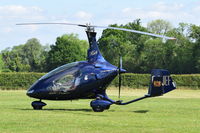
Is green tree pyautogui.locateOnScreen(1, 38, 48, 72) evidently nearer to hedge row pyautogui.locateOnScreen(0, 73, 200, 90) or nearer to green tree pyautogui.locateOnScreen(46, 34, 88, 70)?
green tree pyautogui.locateOnScreen(46, 34, 88, 70)

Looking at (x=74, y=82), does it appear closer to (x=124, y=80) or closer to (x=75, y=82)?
(x=75, y=82)

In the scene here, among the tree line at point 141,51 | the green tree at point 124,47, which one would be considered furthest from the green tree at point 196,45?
the green tree at point 124,47

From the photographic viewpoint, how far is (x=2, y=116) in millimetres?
20938

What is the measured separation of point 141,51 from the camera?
12256 centimetres

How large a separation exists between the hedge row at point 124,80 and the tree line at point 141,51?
3352 centimetres

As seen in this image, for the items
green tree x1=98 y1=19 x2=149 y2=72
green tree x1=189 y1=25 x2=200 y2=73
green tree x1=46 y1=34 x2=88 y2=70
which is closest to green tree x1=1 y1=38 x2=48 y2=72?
green tree x1=46 y1=34 x2=88 y2=70

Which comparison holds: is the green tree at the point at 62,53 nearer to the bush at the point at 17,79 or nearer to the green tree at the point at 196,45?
the green tree at the point at 196,45

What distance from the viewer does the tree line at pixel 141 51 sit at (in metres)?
103

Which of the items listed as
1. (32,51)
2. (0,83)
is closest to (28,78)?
(0,83)

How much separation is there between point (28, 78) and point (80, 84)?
126 feet

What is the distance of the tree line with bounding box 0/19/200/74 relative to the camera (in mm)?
103125

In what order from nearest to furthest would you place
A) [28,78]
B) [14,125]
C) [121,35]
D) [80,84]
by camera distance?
1. [14,125]
2. [80,84]
3. [28,78]
4. [121,35]

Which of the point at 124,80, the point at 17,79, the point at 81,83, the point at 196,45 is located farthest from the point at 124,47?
the point at 81,83

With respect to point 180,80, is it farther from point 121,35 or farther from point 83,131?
point 121,35
